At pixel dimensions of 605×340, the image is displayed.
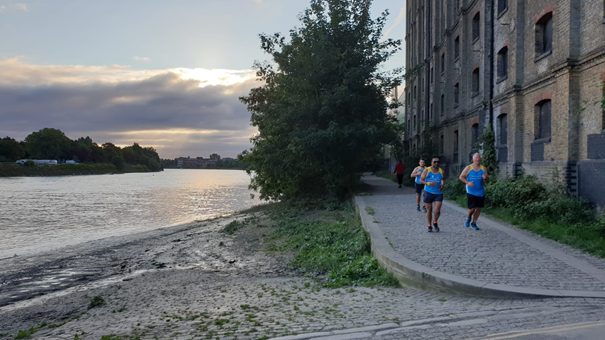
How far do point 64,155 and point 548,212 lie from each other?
13389 centimetres

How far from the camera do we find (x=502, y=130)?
19.2 m

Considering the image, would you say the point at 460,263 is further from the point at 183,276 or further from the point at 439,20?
the point at 439,20

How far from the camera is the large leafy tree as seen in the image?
22406mm

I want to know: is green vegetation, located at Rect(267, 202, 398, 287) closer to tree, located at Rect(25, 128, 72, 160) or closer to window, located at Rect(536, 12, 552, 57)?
window, located at Rect(536, 12, 552, 57)

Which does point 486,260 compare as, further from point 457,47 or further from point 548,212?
point 457,47

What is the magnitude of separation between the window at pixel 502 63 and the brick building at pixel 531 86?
0.04 meters

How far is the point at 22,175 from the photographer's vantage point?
99000mm

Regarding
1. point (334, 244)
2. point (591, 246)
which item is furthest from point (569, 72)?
point (334, 244)

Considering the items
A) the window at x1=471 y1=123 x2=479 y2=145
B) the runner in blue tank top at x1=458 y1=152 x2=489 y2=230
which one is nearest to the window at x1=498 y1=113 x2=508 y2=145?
the window at x1=471 y1=123 x2=479 y2=145

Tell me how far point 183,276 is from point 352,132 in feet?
42.9

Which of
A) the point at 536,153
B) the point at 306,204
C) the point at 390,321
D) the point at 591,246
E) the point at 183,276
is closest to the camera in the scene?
the point at 390,321

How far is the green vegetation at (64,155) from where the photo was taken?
10180 centimetres

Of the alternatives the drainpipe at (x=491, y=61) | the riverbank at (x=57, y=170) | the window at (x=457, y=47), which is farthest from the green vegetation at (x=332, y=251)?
the riverbank at (x=57, y=170)

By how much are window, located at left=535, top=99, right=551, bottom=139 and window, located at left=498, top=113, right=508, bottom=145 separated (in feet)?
9.40
